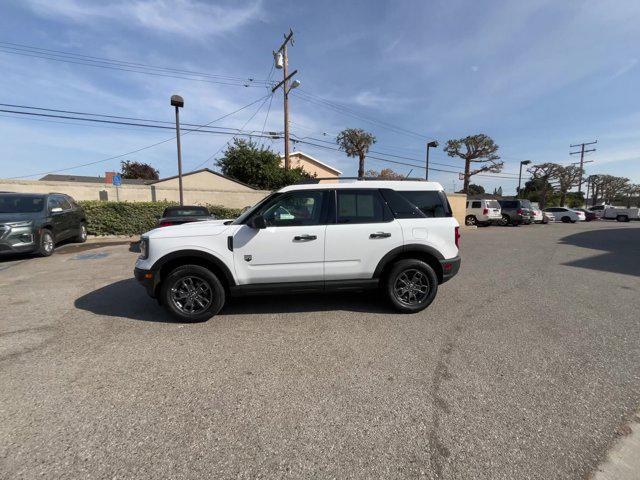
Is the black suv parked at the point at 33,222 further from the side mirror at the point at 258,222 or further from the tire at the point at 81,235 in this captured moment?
the side mirror at the point at 258,222

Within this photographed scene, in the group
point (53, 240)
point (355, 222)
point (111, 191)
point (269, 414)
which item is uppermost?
point (111, 191)

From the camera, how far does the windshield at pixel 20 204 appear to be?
8.27 meters

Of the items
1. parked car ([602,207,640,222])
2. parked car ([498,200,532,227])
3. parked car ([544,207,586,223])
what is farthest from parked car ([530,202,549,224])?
parked car ([602,207,640,222])

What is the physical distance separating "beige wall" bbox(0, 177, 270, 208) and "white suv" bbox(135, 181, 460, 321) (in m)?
12.9

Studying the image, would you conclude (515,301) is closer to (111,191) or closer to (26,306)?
(26,306)

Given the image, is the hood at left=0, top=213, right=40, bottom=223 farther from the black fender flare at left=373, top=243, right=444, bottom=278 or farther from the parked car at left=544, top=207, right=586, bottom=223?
the parked car at left=544, top=207, right=586, bottom=223

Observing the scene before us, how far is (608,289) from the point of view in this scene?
226 inches

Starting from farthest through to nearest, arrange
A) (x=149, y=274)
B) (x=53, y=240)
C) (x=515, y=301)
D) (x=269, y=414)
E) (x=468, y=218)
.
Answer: (x=468, y=218), (x=53, y=240), (x=515, y=301), (x=149, y=274), (x=269, y=414)

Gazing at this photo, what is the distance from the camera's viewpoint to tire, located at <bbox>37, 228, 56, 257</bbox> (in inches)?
322

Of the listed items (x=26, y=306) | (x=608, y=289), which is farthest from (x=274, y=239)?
(x=608, y=289)

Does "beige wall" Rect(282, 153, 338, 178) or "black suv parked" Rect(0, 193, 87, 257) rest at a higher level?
"beige wall" Rect(282, 153, 338, 178)

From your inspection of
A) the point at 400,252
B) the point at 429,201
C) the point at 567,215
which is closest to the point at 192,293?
the point at 400,252

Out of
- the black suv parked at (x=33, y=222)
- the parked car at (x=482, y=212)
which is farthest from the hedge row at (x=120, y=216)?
the parked car at (x=482, y=212)

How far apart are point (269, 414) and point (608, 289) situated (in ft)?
21.8
